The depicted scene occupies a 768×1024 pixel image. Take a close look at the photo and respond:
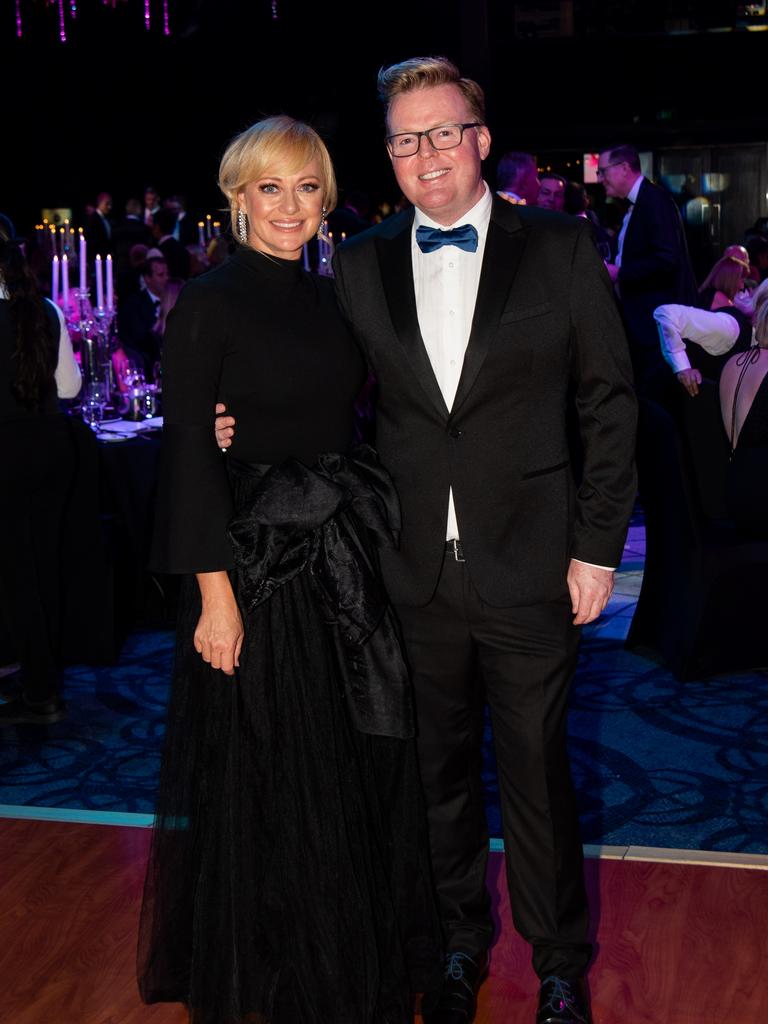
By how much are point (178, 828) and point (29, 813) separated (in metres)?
1.20

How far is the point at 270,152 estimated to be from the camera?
2.10 m

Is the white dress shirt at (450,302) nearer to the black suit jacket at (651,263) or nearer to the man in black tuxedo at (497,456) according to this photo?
the man in black tuxedo at (497,456)

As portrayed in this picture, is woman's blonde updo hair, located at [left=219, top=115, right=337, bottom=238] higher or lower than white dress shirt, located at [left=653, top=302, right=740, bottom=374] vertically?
higher

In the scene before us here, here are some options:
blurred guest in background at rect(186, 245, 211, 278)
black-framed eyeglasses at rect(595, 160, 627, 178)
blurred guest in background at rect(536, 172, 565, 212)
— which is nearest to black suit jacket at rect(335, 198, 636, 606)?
black-framed eyeglasses at rect(595, 160, 627, 178)

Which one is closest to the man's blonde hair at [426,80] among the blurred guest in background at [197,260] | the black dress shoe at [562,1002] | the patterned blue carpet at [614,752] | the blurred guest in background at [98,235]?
the black dress shoe at [562,1002]

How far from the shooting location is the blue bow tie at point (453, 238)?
2127 mm

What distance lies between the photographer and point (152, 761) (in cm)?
387

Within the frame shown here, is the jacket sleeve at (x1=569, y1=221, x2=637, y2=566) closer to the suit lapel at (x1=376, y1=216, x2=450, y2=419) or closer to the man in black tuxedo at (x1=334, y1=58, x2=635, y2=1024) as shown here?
the man in black tuxedo at (x1=334, y1=58, x2=635, y2=1024)

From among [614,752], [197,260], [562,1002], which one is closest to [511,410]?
[562,1002]

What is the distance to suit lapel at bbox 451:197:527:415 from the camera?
6.89ft

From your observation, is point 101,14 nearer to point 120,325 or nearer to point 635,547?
point 120,325

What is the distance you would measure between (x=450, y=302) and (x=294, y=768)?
0.86 m

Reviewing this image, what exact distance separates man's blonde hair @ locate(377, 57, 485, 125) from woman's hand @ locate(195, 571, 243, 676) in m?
0.88

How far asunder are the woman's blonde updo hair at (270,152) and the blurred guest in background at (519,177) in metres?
4.36
